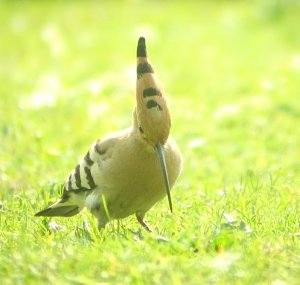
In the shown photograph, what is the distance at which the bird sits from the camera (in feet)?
13.0

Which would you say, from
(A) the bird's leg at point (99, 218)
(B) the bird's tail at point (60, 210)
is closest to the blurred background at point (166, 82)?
(B) the bird's tail at point (60, 210)

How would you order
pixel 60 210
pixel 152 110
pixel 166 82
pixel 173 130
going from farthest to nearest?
pixel 166 82
pixel 173 130
pixel 60 210
pixel 152 110

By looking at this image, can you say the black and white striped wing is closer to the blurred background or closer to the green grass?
the green grass

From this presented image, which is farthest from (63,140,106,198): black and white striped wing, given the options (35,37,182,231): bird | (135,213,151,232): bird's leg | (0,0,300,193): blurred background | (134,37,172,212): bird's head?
(0,0,300,193): blurred background

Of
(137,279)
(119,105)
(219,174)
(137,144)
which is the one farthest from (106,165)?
(119,105)

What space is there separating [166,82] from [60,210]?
4.84 meters

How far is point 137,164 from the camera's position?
4.12m

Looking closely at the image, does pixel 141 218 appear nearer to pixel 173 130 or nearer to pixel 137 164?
pixel 137 164

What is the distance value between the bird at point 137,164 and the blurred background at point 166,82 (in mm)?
986

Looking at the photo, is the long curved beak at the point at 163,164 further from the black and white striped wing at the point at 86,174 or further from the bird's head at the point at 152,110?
the black and white striped wing at the point at 86,174

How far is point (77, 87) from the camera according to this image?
29.7 feet

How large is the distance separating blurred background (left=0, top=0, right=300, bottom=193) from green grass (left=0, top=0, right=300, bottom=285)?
0.9 inches

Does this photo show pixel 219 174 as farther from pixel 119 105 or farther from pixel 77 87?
pixel 77 87

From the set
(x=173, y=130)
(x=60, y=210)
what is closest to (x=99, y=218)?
(x=60, y=210)
